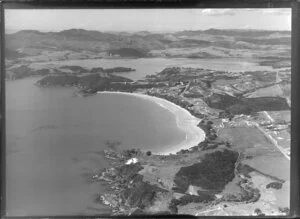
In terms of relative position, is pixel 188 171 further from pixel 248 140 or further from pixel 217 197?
pixel 248 140

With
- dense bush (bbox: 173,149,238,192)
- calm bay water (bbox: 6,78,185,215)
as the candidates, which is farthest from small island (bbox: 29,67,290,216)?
calm bay water (bbox: 6,78,185,215)

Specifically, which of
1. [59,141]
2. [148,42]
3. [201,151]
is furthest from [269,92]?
[59,141]

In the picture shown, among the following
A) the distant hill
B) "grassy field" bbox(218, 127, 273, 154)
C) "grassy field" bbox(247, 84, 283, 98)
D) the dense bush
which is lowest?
the dense bush

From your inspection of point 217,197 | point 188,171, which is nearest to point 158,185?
point 188,171

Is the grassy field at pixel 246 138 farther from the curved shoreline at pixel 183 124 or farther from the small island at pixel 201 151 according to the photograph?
the curved shoreline at pixel 183 124

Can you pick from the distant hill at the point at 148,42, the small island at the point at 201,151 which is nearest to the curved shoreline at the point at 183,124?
the small island at the point at 201,151

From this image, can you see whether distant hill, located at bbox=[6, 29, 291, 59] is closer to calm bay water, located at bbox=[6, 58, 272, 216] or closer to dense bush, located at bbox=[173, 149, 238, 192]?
calm bay water, located at bbox=[6, 58, 272, 216]
